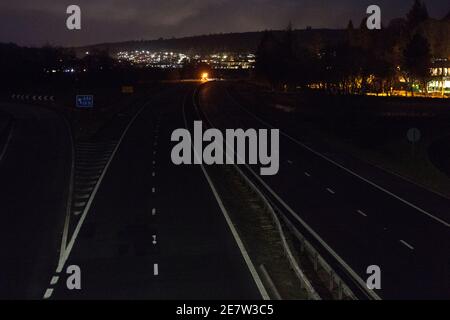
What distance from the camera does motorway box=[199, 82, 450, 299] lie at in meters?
22.0

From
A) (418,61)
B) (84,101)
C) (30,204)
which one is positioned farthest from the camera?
(418,61)

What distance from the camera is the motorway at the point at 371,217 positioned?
72.1 feet

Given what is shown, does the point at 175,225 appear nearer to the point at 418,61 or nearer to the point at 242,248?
the point at 242,248

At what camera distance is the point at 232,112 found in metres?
94.0

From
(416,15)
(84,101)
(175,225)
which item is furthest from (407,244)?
(416,15)

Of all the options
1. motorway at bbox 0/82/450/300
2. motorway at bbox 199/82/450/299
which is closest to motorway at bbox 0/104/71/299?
motorway at bbox 0/82/450/300

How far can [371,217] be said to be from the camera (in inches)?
1202

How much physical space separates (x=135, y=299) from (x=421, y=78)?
124050 mm

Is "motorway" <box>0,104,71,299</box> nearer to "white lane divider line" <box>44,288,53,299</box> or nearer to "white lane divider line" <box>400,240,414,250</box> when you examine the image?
"white lane divider line" <box>44,288,53,299</box>

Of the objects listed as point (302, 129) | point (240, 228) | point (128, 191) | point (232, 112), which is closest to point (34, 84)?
point (232, 112)

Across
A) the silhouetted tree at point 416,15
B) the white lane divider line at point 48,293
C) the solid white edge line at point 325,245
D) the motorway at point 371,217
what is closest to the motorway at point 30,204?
the white lane divider line at point 48,293

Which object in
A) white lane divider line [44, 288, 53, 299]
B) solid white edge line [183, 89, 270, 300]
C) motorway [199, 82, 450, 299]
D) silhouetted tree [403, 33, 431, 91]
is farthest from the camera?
silhouetted tree [403, 33, 431, 91]

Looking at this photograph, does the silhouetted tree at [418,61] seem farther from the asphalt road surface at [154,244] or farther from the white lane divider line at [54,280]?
the white lane divider line at [54,280]

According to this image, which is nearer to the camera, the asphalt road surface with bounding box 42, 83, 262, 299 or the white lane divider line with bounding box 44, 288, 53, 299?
the white lane divider line with bounding box 44, 288, 53, 299
